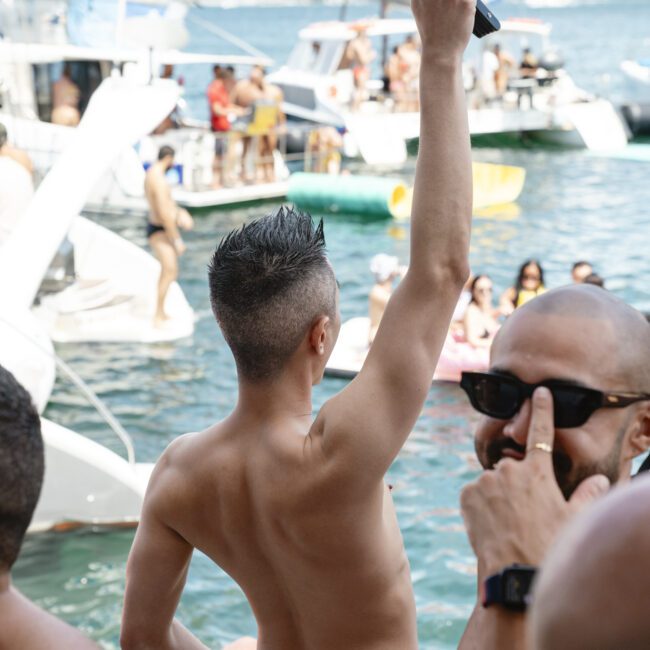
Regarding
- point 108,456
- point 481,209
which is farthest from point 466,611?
point 481,209

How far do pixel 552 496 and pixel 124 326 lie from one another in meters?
10.2

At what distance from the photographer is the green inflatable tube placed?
1738cm

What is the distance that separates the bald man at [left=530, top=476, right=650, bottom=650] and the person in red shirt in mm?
16601

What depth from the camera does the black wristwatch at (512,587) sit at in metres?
1.38

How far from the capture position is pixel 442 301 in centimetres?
169

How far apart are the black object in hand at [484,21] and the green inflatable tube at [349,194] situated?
1562cm

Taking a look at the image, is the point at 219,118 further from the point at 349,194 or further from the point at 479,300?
the point at 479,300

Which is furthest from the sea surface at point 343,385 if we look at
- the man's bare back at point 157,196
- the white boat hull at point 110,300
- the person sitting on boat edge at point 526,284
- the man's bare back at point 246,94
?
the man's bare back at point 246,94

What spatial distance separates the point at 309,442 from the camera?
184cm

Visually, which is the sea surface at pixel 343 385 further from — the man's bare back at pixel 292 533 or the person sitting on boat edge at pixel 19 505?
the person sitting on boat edge at pixel 19 505

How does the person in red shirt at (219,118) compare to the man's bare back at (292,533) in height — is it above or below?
below

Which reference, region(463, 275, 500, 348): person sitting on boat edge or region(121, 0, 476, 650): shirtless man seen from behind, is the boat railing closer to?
region(463, 275, 500, 348): person sitting on boat edge

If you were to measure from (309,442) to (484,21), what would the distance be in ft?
2.28

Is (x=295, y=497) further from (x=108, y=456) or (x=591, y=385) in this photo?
(x=108, y=456)
